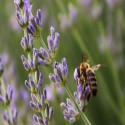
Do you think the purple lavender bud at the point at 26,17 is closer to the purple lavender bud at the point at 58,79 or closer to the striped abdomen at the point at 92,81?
Result: the purple lavender bud at the point at 58,79

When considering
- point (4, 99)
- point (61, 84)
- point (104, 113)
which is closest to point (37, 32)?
point (61, 84)

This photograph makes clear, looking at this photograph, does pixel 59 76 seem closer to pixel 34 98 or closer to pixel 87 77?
pixel 34 98

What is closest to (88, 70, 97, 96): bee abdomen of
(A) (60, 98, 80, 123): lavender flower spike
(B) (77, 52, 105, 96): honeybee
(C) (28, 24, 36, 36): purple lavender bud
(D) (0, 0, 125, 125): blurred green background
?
(B) (77, 52, 105, 96): honeybee

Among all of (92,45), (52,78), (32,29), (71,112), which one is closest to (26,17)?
(32,29)

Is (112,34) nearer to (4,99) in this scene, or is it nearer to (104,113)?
(104,113)

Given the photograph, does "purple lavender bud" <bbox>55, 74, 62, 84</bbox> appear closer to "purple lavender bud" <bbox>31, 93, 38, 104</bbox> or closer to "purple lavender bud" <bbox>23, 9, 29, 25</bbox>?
"purple lavender bud" <bbox>31, 93, 38, 104</bbox>

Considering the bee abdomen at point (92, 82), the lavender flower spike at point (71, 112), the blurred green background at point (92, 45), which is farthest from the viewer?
the blurred green background at point (92, 45)

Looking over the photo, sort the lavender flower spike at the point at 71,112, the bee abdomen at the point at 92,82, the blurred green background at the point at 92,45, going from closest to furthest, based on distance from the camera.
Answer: the lavender flower spike at the point at 71,112
the bee abdomen at the point at 92,82
the blurred green background at the point at 92,45

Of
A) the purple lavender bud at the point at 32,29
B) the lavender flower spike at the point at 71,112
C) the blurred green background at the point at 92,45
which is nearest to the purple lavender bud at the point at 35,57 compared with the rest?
the purple lavender bud at the point at 32,29
